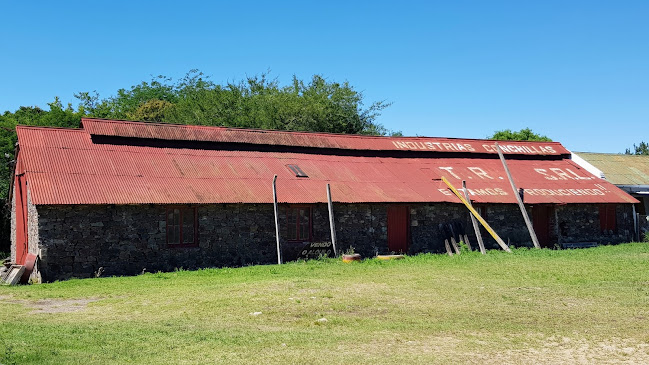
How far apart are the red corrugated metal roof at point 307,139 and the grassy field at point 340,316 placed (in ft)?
23.4

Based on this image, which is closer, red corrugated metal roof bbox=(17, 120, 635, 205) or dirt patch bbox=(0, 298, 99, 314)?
dirt patch bbox=(0, 298, 99, 314)

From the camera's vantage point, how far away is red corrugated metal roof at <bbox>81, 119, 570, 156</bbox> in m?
25.0

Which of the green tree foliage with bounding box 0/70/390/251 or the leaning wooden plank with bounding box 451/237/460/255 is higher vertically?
the green tree foliage with bounding box 0/70/390/251

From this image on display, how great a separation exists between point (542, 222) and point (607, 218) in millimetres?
3838

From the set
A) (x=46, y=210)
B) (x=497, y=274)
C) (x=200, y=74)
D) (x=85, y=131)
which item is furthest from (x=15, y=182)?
(x=200, y=74)

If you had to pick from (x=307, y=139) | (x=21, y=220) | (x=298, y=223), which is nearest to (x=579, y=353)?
(x=298, y=223)

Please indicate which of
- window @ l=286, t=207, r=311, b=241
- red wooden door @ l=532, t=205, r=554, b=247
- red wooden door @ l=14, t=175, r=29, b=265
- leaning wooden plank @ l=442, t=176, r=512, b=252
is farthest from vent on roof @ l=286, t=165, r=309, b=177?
red wooden door @ l=532, t=205, r=554, b=247

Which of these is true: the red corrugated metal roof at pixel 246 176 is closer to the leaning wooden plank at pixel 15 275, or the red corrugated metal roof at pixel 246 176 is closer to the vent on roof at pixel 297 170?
the vent on roof at pixel 297 170

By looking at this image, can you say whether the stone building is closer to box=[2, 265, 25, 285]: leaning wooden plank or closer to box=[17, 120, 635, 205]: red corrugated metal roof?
box=[17, 120, 635, 205]: red corrugated metal roof

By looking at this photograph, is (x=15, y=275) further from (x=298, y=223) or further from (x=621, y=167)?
(x=621, y=167)

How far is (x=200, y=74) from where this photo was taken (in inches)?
2643

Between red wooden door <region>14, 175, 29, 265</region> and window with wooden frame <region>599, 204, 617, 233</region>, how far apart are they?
2472 centimetres

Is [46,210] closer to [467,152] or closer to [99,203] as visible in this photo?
[99,203]

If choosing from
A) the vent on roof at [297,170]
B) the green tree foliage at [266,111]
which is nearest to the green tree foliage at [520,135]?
the green tree foliage at [266,111]
